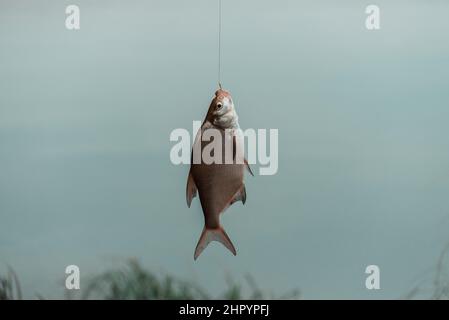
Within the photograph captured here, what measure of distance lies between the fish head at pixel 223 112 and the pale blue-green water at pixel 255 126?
1117 millimetres

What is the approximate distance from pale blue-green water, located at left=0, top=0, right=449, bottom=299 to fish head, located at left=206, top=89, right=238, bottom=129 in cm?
112

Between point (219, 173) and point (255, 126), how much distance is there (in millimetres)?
1037

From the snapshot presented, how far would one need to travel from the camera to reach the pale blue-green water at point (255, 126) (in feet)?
13.0

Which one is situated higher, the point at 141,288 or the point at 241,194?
the point at 241,194

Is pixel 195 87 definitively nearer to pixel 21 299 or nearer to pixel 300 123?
pixel 300 123

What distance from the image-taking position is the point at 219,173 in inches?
117

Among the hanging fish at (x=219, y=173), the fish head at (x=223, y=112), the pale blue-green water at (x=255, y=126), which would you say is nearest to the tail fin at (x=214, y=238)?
the hanging fish at (x=219, y=173)

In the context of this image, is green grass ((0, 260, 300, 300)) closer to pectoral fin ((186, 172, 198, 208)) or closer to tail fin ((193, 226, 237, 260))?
tail fin ((193, 226, 237, 260))

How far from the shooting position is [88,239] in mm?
4004

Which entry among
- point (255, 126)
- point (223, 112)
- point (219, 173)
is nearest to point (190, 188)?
point (219, 173)

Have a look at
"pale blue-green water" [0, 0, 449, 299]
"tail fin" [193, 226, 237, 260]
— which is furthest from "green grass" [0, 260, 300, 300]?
"tail fin" [193, 226, 237, 260]

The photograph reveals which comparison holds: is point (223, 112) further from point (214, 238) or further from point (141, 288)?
point (141, 288)

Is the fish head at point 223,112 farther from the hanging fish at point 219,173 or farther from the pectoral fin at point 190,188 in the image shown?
the pectoral fin at point 190,188

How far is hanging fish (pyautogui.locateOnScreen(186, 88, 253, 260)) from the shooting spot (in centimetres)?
285
